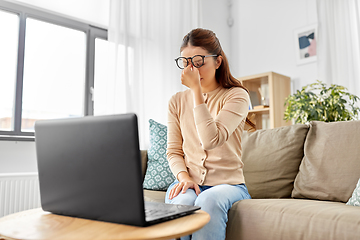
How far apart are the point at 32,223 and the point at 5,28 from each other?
88.5 inches

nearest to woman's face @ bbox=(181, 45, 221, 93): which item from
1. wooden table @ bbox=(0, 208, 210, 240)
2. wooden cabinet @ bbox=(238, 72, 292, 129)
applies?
wooden table @ bbox=(0, 208, 210, 240)

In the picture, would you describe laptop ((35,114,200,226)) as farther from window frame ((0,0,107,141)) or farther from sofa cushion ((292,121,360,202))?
window frame ((0,0,107,141))

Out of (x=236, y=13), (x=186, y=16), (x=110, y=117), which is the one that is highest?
(x=236, y=13)

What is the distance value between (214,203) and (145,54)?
2.19 meters

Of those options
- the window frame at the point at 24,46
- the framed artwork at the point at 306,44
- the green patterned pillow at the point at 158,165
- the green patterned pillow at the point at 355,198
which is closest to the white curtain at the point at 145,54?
the window frame at the point at 24,46

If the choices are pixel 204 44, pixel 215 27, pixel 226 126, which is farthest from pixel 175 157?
pixel 215 27

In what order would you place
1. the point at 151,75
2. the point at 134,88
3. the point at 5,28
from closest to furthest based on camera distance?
the point at 5,28 < the point at 134,88 < the point at 151,75

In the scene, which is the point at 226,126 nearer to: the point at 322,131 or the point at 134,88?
the point at 322,131

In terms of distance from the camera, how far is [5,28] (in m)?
2.49

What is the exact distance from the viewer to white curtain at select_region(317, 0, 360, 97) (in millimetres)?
2889

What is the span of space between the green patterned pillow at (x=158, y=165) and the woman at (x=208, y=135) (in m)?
0.68

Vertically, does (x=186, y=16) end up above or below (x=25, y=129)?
above

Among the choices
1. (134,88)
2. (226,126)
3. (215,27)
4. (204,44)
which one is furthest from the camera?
(215,27)

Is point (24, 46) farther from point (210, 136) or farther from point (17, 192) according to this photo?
point (210, 136)
